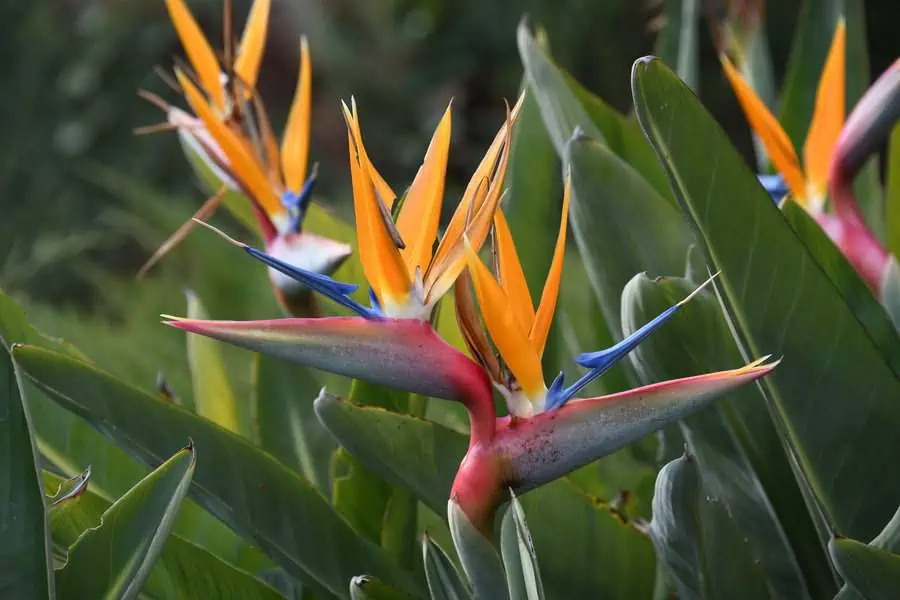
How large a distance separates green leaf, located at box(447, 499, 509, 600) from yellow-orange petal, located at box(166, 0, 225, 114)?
Result: 0.33 meters

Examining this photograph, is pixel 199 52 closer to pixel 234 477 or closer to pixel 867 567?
pixel 234 477

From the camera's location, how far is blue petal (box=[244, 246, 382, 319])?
15.1 inches

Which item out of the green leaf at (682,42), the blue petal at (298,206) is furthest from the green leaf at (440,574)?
the green leaf at (682,42)

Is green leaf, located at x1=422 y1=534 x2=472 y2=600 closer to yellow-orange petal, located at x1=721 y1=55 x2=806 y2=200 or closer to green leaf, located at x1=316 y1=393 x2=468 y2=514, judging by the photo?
green leaf, located at x1=316 y1=393 x2=468 y2=514

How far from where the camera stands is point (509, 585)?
39 cm

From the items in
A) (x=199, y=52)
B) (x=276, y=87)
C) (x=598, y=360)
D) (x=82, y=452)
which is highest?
(x=276, y=87)

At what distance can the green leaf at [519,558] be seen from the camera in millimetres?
374

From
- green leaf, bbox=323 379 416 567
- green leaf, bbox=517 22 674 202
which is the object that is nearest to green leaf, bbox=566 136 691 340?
green leaf, bbox=517 22 674 202

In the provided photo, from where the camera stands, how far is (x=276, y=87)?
12.5 feet

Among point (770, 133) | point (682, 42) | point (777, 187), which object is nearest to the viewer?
point (770, 133)

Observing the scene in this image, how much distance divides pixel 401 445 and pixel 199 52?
0.26 metres

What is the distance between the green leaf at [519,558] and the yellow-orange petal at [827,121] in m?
0.35

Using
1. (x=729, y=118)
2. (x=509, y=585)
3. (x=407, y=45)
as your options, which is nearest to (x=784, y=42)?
(x=729, y=118)

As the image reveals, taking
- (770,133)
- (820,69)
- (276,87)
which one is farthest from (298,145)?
(276,87)
